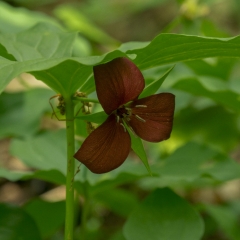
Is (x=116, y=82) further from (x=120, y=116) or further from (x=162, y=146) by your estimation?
(x=162, y=146)

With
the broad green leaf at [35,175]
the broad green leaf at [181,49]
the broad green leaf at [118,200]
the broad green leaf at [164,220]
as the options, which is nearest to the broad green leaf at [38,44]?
the broad green leaf at [181,49]

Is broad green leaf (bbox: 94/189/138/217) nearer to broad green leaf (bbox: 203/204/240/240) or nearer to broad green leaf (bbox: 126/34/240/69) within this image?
broad green leaf (bbox: 203/204/240/240)

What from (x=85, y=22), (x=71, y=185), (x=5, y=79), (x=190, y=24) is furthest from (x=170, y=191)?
(x=85, y=22)

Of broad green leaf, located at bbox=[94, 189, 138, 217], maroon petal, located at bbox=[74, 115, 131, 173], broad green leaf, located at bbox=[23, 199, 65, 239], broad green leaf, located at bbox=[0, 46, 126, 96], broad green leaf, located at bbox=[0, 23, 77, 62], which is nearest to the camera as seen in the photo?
broad green leaf, located at bbox=[0, 46, 126, 96]

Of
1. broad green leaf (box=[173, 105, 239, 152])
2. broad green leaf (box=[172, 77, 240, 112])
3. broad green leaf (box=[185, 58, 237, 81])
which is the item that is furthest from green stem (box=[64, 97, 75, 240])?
broad green leaf (box=[173, 105, 239, 152])

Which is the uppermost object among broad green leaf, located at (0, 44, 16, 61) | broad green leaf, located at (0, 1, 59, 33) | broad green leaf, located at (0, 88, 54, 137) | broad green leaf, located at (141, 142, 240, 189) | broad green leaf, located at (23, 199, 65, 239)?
broad green leaf, located at (0, 1, 59, 33)

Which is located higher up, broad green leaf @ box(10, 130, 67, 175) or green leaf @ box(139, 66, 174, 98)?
green leaf @ box(139, 66, 174, 98)

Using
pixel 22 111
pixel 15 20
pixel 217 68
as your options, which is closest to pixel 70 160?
pixel 22 111

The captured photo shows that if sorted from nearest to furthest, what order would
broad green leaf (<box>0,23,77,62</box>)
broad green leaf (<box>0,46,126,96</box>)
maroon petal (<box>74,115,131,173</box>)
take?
broad green leaf (<box>0,46,126,96</box>)
maroon petal (<box>74,115,131,173</box>)
broad green leaf (<box>0,23,77,62</box>)

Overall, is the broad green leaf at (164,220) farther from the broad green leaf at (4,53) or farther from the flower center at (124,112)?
the broad green leaf at (4,53)

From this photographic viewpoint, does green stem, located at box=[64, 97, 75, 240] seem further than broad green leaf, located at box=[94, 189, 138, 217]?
→ No
